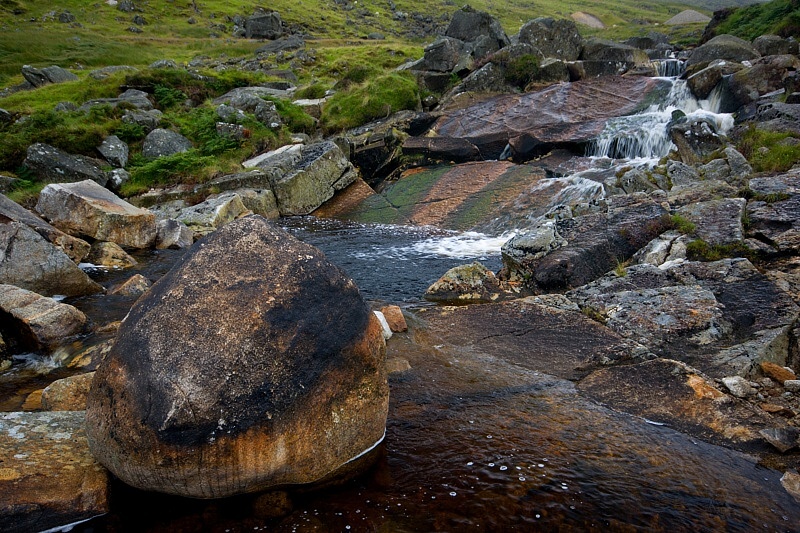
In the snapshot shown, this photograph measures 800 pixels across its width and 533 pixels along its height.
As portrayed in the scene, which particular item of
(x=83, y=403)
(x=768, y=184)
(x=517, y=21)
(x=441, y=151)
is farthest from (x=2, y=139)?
(x=517, y=21)

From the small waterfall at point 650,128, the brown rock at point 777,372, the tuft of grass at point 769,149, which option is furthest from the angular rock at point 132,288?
the small waterfall at point 650,128

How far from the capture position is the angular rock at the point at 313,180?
68.2ft

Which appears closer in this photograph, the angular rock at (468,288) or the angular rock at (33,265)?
the angular rock at (468,288)

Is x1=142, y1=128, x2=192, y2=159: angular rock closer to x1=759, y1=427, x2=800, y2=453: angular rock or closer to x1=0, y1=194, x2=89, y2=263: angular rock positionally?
x1=0, y1=194, x2=89, y2=263: angular rock

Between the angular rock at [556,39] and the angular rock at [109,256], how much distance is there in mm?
26705

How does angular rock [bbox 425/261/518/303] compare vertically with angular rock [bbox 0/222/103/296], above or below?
below

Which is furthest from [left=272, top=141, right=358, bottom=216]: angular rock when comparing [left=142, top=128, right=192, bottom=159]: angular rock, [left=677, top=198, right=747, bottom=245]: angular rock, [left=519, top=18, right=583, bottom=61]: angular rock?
[left=519, top=18, right=583, bottom=61]: angular rock

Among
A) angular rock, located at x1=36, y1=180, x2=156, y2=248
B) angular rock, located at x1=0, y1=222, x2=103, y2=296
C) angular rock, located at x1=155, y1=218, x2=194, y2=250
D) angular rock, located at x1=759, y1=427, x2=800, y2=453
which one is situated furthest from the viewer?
angular rock, located at x1=155, y1=218, x2=194, y2=250

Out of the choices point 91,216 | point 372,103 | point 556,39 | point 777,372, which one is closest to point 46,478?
point 777,372

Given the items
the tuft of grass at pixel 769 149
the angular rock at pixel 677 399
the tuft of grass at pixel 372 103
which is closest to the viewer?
the angular rock at pixel 677 399

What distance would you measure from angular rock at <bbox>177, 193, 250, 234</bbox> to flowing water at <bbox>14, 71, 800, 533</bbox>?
1320cm

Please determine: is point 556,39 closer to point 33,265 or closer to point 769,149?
point 769,149

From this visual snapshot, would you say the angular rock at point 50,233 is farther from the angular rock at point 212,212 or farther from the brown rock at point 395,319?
the brown rock at point 395,319

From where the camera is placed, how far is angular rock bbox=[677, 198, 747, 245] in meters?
9.63
